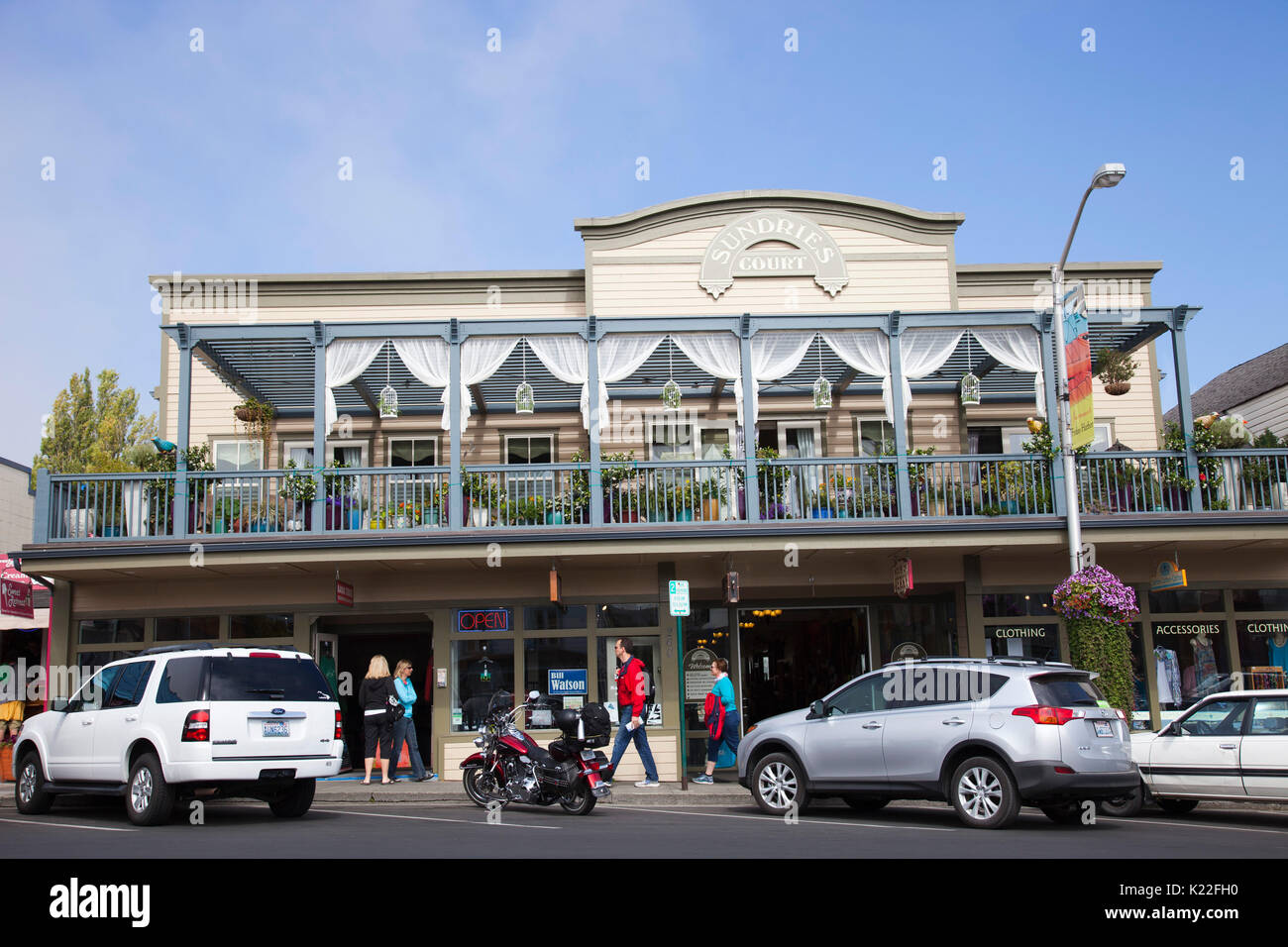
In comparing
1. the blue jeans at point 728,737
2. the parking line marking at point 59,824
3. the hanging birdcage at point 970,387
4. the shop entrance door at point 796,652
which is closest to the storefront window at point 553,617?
the blue jeans at point 728,737

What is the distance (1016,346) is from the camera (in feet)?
56.0

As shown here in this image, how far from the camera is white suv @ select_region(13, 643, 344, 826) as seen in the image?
34.8 feet

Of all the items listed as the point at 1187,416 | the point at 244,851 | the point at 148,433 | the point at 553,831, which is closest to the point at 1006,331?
the point at 1187,416

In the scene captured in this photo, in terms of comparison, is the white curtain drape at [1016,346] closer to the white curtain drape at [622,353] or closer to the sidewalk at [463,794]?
the white curtain drape at [622,353]

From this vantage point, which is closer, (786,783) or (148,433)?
(786,783)

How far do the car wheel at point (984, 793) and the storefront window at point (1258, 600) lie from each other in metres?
9.22

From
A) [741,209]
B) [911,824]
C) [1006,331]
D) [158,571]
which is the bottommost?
[911,824]

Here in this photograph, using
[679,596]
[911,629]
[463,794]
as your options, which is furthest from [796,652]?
[463,794]

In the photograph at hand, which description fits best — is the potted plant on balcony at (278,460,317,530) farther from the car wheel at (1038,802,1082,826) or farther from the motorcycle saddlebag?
the car wheel at (1038,802,1082,826)

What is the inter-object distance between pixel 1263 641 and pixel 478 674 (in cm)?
1230

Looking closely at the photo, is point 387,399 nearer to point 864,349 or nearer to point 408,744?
point 408,744
